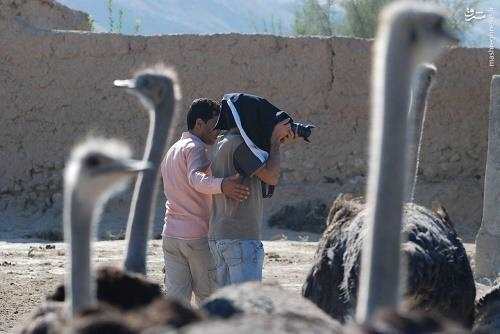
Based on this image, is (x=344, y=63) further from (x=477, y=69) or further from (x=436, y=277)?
(x=436, y=277)

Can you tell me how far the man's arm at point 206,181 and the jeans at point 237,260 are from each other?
8.7 inches

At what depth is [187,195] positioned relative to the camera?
6.94m

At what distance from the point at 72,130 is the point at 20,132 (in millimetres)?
508

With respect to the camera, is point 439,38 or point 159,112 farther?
point 159,112

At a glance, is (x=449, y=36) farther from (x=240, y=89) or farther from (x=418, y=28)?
(x=240, y=89)

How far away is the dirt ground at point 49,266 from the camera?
887 cm

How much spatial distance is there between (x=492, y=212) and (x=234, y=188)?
3.65m

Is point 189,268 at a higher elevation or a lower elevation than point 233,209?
lower

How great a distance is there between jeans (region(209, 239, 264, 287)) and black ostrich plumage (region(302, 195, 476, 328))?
421 millimetres

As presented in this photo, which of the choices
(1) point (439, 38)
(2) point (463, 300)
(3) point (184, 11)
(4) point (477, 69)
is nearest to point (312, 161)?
(4) point (477, 69)

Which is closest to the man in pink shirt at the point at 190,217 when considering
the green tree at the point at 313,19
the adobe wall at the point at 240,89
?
the adobe wall at the point at 240,89

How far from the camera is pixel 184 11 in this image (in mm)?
67312

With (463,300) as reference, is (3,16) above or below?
above

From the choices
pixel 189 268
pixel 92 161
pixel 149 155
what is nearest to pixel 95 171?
pixel 92 161
